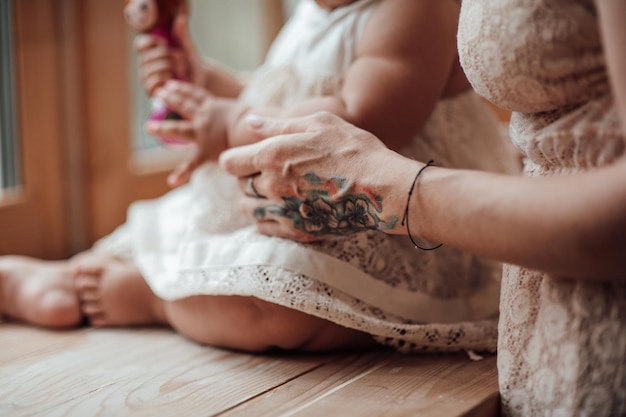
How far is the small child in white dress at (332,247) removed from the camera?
2.93 feet

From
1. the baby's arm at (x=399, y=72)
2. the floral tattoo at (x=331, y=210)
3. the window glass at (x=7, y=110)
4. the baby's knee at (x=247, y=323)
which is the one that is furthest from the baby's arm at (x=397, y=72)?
the window glass at (x=7, y=110)

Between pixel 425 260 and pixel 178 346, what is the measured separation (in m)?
0.36

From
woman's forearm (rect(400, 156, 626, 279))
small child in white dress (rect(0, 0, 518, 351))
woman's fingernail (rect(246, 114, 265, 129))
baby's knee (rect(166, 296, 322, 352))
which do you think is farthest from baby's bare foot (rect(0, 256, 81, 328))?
woman's forearm (rect(400, 156, 626, 279))

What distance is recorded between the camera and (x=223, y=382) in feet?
2.86

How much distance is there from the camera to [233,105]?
101 cm

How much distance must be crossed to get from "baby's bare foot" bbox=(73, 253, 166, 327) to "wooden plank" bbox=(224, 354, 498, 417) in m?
0.33

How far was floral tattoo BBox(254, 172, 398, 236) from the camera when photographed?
2.53ft

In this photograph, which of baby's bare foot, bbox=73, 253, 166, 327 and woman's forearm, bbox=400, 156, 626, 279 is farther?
baby's bare foot, bbox=73, 253, 166, 327

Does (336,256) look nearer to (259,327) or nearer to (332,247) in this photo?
(332,247)

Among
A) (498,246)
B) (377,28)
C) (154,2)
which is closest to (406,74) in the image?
(377,28)

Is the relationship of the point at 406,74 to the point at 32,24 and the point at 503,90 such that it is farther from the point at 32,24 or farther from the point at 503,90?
the point at 32,24

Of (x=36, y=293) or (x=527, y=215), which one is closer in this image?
(x=527, y=215)

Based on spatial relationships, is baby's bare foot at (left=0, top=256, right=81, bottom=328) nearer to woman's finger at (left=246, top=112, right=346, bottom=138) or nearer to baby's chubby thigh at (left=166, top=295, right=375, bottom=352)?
baby's chubby thigh at (left=166, top=295, right=375, bottom=352)

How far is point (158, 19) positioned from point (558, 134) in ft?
2.35
